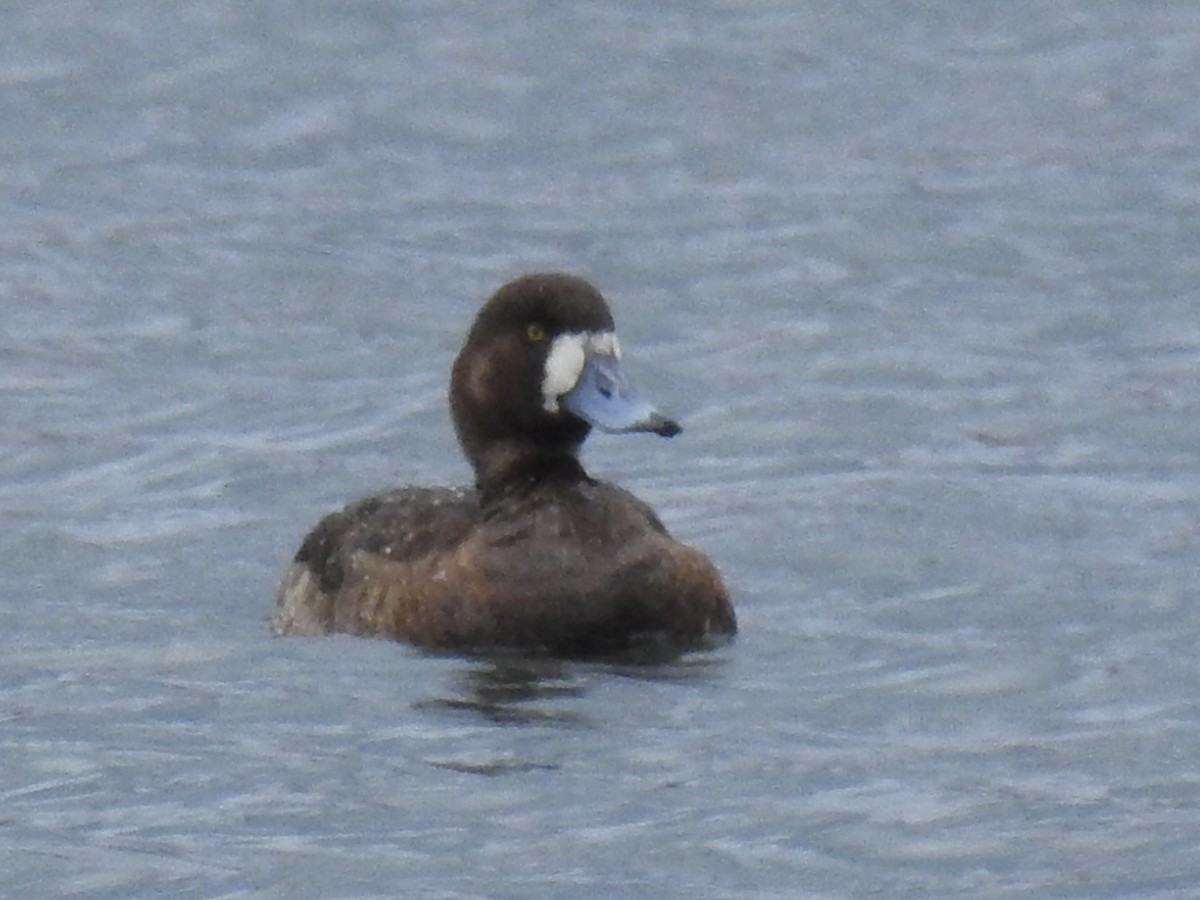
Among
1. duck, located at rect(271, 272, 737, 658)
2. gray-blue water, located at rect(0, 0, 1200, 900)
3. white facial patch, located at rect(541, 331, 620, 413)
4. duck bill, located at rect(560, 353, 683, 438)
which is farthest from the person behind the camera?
white facial patch, located at rect(541, 331, 620, 413)

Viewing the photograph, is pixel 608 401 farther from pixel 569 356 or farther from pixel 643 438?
pixel 643 438

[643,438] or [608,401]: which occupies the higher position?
[608,401]

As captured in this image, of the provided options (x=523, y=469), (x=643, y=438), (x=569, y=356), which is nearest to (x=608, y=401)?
(x=569, y=356)

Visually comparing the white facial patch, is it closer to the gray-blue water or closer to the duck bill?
the duck bill

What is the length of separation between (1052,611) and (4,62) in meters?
11.3

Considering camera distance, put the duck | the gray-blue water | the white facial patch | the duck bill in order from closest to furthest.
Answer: the gray-blue water → the duck → the duck bill → the white facial patch

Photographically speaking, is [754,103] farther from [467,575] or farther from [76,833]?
[76,833]

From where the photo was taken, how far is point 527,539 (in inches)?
368

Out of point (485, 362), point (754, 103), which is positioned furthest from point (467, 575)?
point (754, 103)

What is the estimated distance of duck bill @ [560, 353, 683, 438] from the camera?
372 inches

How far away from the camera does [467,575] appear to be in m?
9.30

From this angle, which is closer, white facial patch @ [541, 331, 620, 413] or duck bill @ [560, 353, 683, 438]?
duck bill @ [560, 353, 683, 438]

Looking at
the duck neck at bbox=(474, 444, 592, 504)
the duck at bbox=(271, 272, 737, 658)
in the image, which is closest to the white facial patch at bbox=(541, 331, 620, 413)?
the duck at bbox=(271, 272, 737, 658)

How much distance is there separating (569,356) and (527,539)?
58 centimetres
